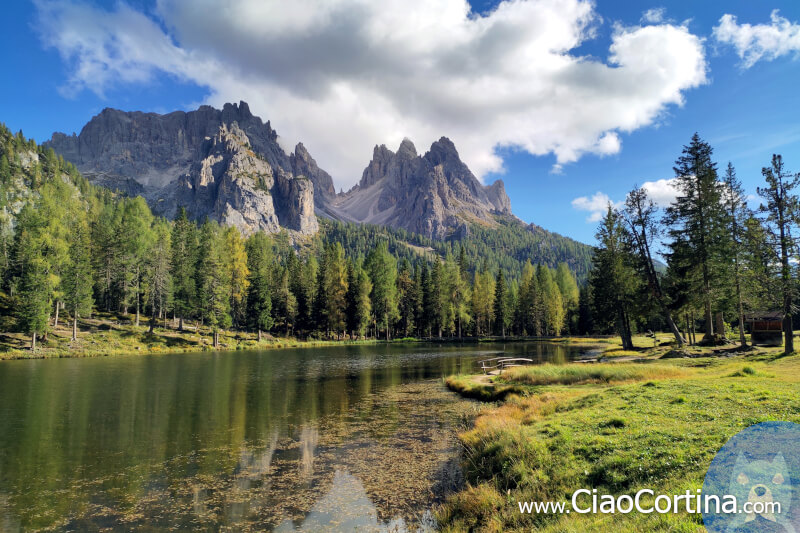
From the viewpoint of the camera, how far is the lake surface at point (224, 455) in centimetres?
1188

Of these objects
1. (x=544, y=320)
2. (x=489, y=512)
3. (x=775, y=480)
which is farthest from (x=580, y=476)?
(x=544, y=320)

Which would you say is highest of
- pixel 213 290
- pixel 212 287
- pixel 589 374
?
pixel 212 287

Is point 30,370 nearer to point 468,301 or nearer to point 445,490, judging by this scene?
point 445,490

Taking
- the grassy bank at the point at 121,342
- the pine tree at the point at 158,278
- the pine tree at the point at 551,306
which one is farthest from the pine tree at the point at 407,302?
the pine tree at the point at 158,278

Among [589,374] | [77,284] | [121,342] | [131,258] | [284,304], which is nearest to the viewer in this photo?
[589,374]

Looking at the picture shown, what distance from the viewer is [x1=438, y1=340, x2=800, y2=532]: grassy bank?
9.16m

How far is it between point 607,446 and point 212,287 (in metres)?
77.5

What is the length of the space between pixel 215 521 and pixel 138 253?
88.9 m

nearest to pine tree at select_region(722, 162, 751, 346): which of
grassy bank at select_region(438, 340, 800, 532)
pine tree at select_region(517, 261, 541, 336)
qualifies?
grassy bank at select_region(438, 340, 800, 532)

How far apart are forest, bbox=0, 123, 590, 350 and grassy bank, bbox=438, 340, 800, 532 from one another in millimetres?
69501

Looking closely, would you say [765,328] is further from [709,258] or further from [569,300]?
[569,300]

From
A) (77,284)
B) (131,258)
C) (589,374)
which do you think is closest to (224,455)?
(589,374)

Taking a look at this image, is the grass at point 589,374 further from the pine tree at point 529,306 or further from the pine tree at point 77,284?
the pine tree at point 529,306

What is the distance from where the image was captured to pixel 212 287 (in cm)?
7700
